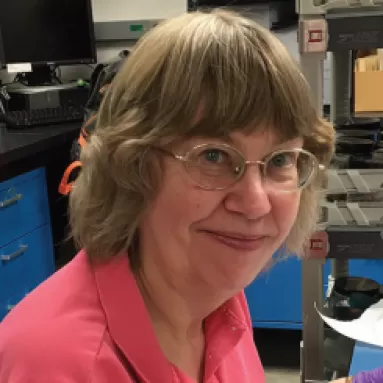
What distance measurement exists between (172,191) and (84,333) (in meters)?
0.22

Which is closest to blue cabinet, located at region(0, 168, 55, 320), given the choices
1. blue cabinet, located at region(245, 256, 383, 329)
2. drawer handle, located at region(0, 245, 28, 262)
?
drawer handle, located at region(0, 245, 28, 262)

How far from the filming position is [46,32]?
123 inches

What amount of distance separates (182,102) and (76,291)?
296mm

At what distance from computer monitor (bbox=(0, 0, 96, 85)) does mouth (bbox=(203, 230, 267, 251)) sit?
249 centimetres

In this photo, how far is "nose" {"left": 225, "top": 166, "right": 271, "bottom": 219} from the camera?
0.83 m

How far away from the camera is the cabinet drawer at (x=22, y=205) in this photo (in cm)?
241

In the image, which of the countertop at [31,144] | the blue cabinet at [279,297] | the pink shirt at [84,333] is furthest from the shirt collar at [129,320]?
the blue cabinet at [279,297]

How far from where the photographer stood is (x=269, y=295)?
109 inches

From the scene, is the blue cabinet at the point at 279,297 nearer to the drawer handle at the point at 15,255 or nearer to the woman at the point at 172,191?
the drawer handle at the point at 15,255

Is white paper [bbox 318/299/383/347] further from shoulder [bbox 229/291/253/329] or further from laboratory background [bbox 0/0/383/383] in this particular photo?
shoulder [bbox 229/291/253/329]

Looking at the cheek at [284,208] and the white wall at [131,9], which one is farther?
the white wall at [131,9]

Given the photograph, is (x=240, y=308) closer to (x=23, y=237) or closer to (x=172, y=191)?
(x=172, y=191)

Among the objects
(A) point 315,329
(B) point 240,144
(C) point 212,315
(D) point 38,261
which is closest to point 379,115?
(A) point 315,329

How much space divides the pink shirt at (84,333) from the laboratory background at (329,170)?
1.30 feet
